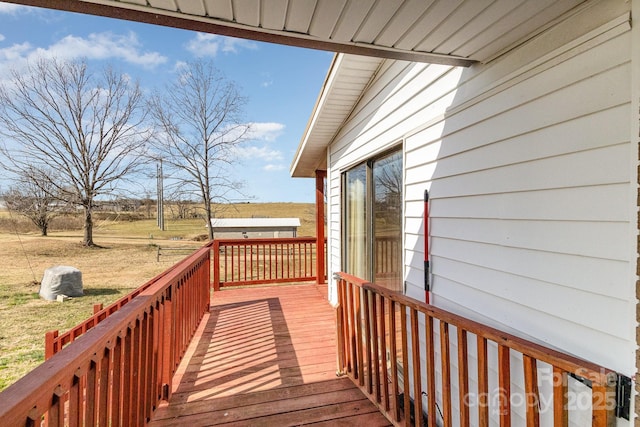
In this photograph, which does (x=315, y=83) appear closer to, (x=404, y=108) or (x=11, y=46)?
(x=404, y=108)

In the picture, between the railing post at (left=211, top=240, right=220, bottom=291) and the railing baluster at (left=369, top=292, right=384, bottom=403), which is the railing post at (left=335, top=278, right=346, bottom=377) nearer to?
the railing baluster at (left=369, top=292, right=384, bottom=403)

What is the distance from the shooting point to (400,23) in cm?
144

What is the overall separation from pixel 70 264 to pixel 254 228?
6.84m

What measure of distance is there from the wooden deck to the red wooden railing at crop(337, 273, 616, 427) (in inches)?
9.1

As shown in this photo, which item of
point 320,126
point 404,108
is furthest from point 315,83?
point 404,108

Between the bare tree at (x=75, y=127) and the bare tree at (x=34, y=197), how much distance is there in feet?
0.86

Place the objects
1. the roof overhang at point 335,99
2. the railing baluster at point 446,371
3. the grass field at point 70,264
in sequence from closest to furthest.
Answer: the railing baluster at point 446,371 → the roof overhang at point 335,99 → the grass field at point 70,264

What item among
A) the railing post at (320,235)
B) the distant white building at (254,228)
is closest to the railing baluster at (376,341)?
the railing post at (320,235)

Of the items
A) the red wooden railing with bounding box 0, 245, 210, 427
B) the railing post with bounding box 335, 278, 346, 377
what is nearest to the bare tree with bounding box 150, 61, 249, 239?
the red wooden railing with bounding box 0, 245, 210, 427

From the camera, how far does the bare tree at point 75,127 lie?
13.3 metres

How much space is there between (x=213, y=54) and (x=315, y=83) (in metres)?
4.74

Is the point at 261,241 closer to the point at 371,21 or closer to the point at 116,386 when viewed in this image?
the point at 116,386

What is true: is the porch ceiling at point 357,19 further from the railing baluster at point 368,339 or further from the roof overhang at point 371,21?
the railing baluster at point 368,339

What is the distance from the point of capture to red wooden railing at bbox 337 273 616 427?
44.9 inches
